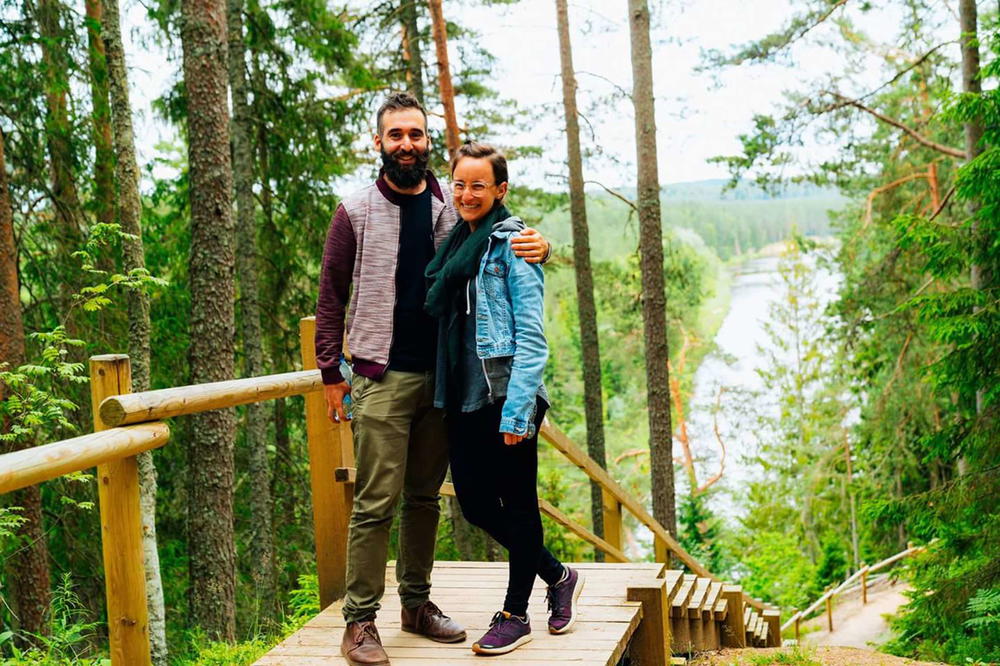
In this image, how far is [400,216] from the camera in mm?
3506

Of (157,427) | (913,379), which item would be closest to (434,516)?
(157,427)

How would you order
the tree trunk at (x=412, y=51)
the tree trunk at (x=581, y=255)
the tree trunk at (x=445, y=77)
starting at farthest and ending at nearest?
the tree trunk at (x=581, y=255) < the tree trunk at (x=412, y=51) < the tree trunk at (x=445, y=77)

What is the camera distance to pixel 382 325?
3449 millimetres

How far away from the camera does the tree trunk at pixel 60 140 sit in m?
8.62

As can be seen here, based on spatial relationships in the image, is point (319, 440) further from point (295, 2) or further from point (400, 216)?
point (295, 2)

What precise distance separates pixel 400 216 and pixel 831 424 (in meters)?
24.6

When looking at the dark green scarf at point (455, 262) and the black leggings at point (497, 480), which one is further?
the black leggings at point (497, 480)

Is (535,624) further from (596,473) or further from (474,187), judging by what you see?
(596,473)

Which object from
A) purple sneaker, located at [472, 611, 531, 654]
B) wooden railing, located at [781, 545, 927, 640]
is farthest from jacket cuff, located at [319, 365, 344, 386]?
wooden railing, located at [781, 545, 927, 640]

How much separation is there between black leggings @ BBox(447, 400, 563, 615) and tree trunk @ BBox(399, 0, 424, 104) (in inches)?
440

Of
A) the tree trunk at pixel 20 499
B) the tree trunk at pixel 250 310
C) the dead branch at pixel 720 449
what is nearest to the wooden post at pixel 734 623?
the tree trunk at pixel 20 499

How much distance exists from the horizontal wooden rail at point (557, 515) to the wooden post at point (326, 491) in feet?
0.18

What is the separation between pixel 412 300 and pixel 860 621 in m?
14.6

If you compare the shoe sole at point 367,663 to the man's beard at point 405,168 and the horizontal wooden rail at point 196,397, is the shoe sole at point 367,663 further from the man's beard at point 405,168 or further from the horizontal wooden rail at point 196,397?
the man's beard at point 405,168
